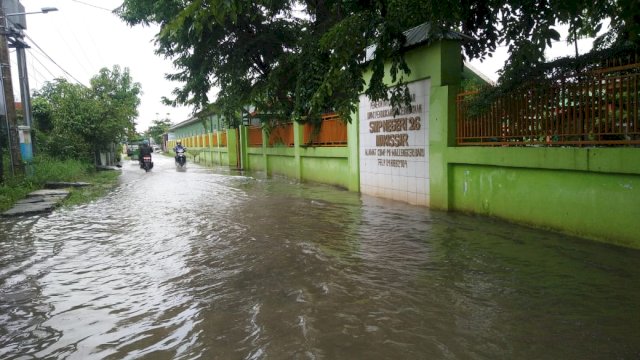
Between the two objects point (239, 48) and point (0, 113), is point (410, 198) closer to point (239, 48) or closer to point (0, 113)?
point (239, 48)

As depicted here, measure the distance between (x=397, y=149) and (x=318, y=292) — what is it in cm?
566

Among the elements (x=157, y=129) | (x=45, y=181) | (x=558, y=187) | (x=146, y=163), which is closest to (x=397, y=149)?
(x=558, y=187)

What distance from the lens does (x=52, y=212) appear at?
30.3 ft

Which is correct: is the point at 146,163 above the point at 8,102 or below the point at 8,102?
below

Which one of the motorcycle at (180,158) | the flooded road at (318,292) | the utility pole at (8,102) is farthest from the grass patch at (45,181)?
the motorcycle at (180,158)

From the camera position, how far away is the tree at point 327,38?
568cm

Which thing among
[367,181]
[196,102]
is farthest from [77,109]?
[367,181]

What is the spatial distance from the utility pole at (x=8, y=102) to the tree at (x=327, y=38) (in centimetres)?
423

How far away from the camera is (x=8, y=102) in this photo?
12.1 meters

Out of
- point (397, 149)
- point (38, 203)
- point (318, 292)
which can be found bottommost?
point (318, 292)

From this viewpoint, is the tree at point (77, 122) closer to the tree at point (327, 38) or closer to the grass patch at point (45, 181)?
the grass patch at point (45, 181)

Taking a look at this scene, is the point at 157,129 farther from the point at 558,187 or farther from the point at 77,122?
the point at 558,187

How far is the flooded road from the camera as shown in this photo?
307 centimetres

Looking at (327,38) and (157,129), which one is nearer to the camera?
(327,38)
